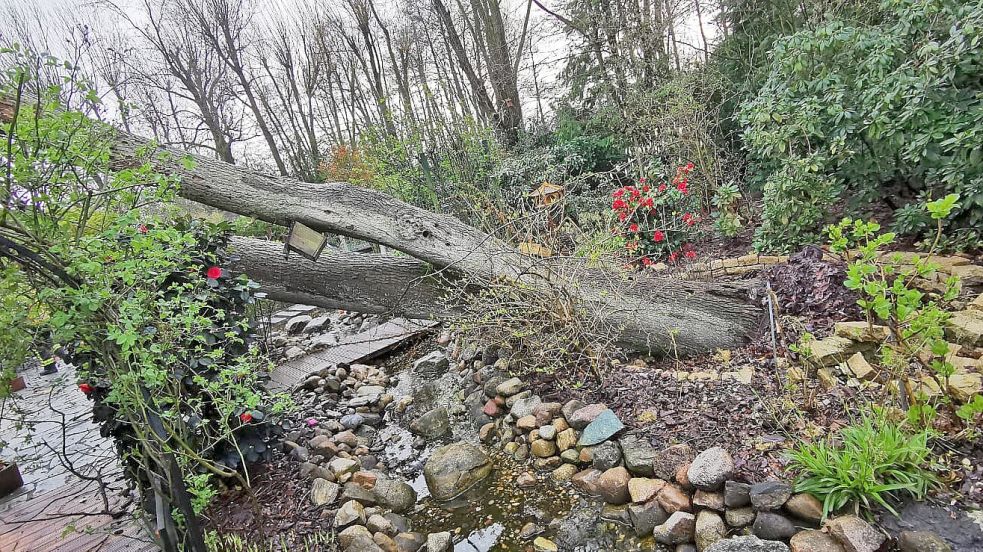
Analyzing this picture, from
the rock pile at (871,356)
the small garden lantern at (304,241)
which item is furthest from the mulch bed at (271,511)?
the rock pile at (871,356)

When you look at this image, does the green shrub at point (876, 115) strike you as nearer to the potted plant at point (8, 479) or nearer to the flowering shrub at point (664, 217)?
the flowering shrub at point (664, 217)

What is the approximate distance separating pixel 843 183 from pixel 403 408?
12.6 ft

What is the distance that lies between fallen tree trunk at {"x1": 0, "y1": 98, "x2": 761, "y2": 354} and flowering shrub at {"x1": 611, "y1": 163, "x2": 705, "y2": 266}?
991 mm

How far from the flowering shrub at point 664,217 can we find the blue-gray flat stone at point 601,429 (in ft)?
6.61

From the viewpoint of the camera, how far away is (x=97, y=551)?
2145 millimetres

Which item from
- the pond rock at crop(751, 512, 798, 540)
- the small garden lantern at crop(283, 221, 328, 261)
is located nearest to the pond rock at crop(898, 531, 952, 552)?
the pond rock at crop(751, 512, 798, 540)

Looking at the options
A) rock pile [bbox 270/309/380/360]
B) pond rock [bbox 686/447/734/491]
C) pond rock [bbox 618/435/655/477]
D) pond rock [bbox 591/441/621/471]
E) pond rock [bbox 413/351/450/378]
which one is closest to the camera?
pond rock [bbox 686/447/734/491]

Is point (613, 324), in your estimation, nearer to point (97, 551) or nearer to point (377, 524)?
point (377, 524)

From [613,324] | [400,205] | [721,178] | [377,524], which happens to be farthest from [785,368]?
[721,178]

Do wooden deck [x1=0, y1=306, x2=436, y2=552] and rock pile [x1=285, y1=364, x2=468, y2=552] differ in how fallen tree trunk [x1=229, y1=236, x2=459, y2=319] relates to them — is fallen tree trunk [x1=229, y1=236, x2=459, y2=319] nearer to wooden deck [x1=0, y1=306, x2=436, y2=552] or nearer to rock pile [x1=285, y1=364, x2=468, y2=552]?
rock pile [x1=285, y1=364, x2=468, y2=552]

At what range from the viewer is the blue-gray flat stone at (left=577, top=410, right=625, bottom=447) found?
2.33m

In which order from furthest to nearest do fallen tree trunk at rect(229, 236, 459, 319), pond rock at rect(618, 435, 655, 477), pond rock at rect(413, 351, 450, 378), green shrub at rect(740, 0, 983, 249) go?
pond rock at rect(413, 351, 450, 378), fallen tree trunk at rect(229, 236, 459, 319), green shrub at rect(740, 0, 983, 249), pond rock at rect(618, 435, 655, 477)

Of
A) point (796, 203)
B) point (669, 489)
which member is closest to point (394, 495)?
point (669, 489)

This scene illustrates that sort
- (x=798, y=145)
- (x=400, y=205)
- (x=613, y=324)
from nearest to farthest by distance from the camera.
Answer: (x=613, y=324), (x=400, y=205), (x=798, y=145)
